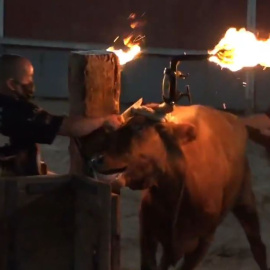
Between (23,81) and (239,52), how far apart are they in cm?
123

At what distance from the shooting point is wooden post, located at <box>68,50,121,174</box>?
395cm

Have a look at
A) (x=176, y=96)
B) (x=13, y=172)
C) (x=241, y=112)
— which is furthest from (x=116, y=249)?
(x=241, y=112)

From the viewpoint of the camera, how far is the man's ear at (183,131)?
4211 mm

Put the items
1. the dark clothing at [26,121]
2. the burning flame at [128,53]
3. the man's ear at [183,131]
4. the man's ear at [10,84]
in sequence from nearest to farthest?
the dark clothing at [26,121] < the man's ear at [10,84] < the man's ear at [183,131] < the burning flame at [128,53]

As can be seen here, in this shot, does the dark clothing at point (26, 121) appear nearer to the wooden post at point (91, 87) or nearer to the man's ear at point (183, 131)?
the wooden post at point (91, 87)

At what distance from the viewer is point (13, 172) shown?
3.83m

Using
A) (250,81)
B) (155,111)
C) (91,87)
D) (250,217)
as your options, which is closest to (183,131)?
(155,111)

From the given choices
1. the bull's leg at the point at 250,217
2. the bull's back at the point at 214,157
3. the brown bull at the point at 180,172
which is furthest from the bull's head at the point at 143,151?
the bull's leg at the point at 250,217

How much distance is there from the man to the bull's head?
0.09 meters

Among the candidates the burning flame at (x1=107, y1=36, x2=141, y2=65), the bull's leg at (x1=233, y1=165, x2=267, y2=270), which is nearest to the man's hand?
the burning flame at (x1=107, y1=36, x2=141, y2=65)

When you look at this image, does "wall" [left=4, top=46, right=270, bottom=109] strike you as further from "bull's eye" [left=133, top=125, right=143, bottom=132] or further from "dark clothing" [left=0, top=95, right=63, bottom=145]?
"dark clothing" [left=0, top=95, right=63, bottom=145]

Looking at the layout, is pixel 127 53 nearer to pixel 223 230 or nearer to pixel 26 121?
pixel 26 121

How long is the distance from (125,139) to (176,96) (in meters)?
0.37

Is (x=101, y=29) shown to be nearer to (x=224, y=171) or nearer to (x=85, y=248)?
(x=224, y=171)
